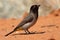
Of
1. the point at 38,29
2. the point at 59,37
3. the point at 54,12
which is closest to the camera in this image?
the point at 59,37

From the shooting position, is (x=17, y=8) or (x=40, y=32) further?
(x=17, y=8)

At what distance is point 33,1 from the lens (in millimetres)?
17766

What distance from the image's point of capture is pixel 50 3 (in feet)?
60.7

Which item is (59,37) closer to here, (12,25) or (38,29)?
(38,29)

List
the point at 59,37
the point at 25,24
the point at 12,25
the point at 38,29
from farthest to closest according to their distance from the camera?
the point at 12,25 < the point at 38,29 < the point at 25,24 < the point at 59,37

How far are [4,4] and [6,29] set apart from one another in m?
4.59

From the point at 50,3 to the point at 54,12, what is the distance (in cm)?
91

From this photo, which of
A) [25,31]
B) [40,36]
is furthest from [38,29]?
[40,36]

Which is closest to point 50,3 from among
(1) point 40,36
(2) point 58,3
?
(2) point 58,3

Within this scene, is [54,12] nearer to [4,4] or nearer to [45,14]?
[45,14]

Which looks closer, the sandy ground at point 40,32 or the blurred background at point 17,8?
the sandy ground at point 40,32

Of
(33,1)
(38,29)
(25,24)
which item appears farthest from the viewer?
(33,1)

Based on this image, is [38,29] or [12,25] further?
[12,25]

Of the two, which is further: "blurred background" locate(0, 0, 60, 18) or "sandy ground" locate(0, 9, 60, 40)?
"blurred background" locate(0, 0, 60, 18)
